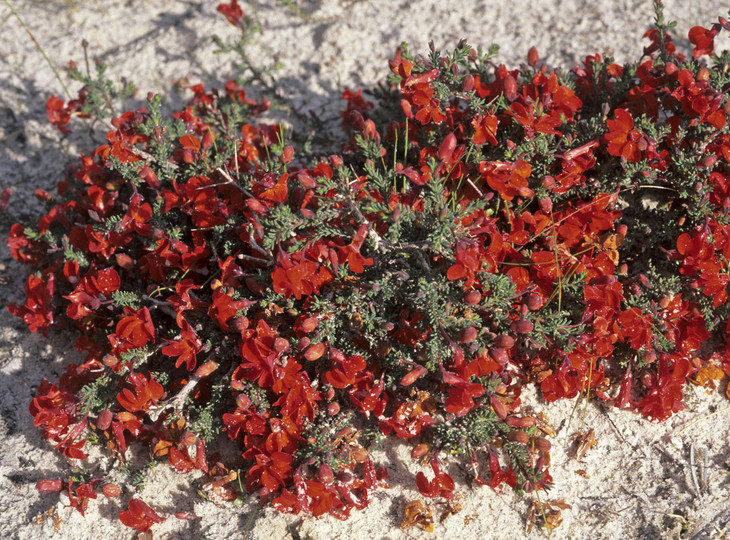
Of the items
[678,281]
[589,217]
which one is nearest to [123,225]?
[589,217]

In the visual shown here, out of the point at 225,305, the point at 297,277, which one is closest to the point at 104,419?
the point at 225,305

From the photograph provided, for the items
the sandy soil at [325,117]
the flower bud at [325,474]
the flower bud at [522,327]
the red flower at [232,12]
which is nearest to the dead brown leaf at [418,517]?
the sandy soil at [325,117]

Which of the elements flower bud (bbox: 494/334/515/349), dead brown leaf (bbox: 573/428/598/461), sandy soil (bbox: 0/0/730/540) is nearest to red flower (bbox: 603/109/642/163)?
flower bud (bbox: 494/334/515/349)

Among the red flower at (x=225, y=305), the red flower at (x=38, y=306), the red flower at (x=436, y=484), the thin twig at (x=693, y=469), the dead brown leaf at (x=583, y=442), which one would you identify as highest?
the red flower at (x=225, y=305)

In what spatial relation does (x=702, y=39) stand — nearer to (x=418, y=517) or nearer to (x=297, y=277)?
(x=297, y=277)

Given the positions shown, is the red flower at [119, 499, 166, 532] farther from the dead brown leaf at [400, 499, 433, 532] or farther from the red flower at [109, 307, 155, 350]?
the dead brown leaf at [400, 499, 433, 532]

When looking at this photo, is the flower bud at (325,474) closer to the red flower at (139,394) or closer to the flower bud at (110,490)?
the red flower at (139,394)

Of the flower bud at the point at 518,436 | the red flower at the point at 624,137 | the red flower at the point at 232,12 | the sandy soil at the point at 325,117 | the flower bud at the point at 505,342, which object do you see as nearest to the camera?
the flower bud at the point at 505,342
